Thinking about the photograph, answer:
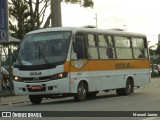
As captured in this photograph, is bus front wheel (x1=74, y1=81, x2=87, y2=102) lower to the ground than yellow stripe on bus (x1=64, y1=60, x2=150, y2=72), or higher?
lower

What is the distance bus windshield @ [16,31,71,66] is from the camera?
74.9ft

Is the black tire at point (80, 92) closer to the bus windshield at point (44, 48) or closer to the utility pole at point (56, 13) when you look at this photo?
the bus windshield at point (44, 48)

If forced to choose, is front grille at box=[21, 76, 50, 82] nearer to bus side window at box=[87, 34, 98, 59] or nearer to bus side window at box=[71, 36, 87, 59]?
bus side window at box=[71, 36, 87, 59]

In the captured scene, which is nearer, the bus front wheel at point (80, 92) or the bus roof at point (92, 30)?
the bus front wheel at point (80, 92)

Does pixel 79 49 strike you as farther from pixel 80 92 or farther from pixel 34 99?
pixel 34 99

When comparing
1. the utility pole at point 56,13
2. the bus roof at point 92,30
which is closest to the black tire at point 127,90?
the bus roof at point 92,30

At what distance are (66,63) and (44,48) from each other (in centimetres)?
115

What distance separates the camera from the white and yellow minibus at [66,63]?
22.7 m

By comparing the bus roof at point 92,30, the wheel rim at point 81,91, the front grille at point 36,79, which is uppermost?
the bus roof at point 92,30

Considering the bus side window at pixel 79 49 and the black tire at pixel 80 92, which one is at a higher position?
the bus side window at pixel 79 49

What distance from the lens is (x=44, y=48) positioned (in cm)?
2309

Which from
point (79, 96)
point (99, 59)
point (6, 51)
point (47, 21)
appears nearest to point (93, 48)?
point (99, 59)

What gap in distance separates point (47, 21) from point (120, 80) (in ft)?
41.2

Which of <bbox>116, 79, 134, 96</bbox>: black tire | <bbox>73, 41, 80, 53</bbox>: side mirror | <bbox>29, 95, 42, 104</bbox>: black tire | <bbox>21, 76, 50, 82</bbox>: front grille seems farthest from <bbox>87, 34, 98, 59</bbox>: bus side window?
<bbox>116, 79, 134, 96</bbox>: black tire
